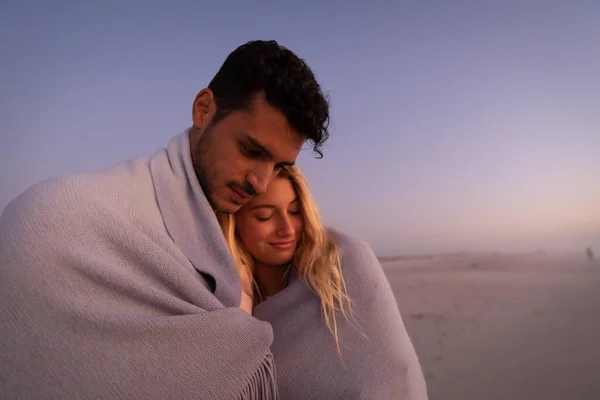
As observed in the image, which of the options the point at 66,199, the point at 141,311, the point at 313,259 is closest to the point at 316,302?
the point at 313,259

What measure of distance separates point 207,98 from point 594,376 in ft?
20.1

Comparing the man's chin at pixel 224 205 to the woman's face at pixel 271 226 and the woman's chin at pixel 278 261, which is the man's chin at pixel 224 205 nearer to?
the woman's face at pixel 271 226

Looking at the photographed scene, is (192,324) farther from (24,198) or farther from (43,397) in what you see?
(24,198)

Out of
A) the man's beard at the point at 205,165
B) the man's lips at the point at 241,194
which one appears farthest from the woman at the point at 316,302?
the man's beard at the point at 205,165

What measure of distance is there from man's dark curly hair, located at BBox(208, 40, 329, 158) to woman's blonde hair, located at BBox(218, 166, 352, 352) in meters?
0.53

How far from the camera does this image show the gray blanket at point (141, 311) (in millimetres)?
1553

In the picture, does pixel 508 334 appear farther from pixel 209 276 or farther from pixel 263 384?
pixel 209 276

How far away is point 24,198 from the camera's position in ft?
5.79

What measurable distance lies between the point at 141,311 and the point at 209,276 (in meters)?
0.38

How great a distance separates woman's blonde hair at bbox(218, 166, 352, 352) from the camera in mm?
2529

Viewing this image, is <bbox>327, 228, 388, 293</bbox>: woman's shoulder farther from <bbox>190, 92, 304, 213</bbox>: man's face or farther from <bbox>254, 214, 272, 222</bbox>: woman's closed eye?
<bbox>190, 92, 304, 213</bbox>: man's face

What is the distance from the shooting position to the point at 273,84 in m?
2.41

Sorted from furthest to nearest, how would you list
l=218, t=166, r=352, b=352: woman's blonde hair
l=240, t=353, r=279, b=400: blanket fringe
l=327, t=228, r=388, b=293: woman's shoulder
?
l=327, t=228, r=388, b=293: woman's shoulder < l=218, t=166, r=352, b=352: woman's blonde hair < l=240, t=353, r=279, b=400: blanket fringe

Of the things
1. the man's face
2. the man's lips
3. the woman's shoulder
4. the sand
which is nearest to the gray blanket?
the man's face
